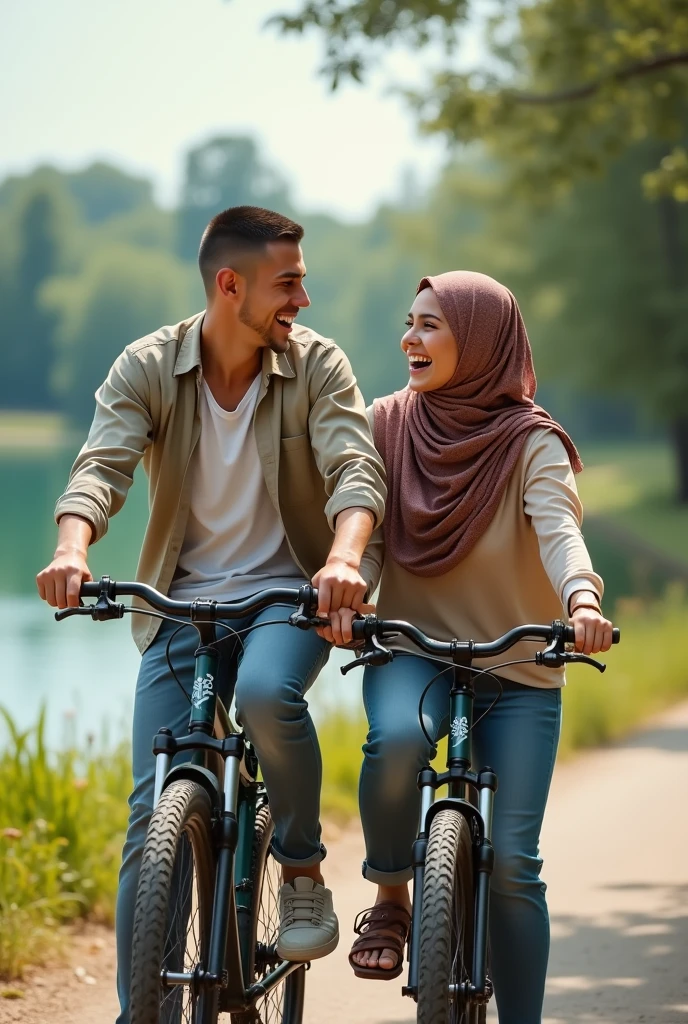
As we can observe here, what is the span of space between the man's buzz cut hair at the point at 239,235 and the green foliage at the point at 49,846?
213 cm

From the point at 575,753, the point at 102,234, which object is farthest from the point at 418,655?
the point at 102,234

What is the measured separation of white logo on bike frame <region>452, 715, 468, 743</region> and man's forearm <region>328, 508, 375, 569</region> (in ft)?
1.37

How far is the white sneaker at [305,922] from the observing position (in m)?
3.43

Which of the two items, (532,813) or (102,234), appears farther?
(102,234)

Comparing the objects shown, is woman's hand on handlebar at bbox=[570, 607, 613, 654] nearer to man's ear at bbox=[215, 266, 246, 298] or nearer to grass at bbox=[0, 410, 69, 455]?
man's ear at bbox=[215, 266, 246, 298]

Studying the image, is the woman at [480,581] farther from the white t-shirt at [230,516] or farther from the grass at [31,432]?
the grass at [31,432]

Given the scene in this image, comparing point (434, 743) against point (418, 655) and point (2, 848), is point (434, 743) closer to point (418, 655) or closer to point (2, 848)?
point (418, 655)

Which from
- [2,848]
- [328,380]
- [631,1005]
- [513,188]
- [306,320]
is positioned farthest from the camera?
[306,320]

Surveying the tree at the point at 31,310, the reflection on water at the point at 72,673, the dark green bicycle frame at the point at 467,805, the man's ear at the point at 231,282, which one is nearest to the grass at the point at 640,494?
the reflection on water at the point at 72,673

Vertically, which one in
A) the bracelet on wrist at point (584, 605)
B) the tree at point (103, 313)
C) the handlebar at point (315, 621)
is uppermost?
the tree at point (103, 313)

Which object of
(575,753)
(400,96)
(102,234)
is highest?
(102,234)

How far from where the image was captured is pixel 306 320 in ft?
308

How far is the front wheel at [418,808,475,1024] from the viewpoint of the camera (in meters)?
2.99

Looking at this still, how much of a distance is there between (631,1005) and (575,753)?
4590 mm
